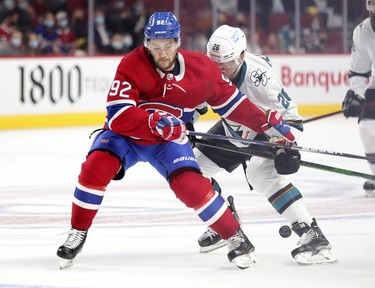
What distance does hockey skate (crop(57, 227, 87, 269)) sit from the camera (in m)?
4.36

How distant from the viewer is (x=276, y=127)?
15.0ft

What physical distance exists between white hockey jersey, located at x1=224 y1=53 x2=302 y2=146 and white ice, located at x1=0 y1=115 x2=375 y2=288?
0.61 m

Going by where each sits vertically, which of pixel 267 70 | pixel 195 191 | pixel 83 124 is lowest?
pixel 83 124

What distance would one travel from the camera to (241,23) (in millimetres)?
12883

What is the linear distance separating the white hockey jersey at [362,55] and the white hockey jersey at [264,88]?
2.00 meters

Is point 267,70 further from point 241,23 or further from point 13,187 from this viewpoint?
point 241,23

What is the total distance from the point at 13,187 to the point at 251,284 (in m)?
3.35

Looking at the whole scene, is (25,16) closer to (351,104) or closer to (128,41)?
(128,41)

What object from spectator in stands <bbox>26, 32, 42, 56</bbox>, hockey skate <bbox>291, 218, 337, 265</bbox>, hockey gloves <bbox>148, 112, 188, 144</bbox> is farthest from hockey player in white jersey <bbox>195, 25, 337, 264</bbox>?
spectator in stands <bbox>26, 32, 42, 56</bbox>

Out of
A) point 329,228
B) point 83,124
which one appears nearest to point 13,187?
point 329,228

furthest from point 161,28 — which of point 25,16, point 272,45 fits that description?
point 272,45

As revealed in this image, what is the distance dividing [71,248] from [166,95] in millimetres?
709

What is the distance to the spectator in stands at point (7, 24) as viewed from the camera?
1130cm

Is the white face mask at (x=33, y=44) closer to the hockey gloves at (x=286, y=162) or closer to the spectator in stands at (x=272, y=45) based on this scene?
the spectator in stands at (x=272, y=45)
